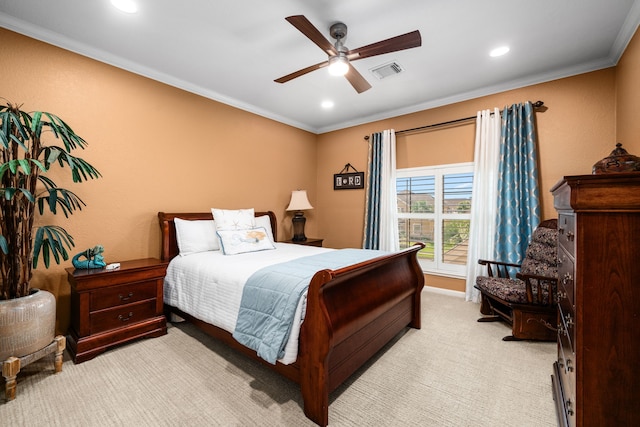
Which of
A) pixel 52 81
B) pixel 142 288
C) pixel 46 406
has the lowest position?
pixel 46 406

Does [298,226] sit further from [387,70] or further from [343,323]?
[343,323]

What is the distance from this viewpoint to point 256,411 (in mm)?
1650

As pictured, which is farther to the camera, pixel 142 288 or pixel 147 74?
pixel 147 74

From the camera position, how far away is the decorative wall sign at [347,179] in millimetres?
4766

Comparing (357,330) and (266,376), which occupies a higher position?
(357,330)

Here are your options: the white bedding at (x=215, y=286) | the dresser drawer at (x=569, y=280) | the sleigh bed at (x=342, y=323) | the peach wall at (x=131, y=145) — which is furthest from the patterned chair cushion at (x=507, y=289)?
the peach wall at (x=131, y=145)

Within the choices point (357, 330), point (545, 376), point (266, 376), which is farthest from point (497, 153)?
point (266, 376)

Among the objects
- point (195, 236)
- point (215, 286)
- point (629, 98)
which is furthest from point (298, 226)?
point (629, 98)

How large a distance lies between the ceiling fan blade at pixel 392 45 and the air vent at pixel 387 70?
2.95 feet

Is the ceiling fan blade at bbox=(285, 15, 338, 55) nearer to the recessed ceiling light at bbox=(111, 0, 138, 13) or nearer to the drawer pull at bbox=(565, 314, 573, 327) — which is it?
the recessed ceiling light at bbox=(111, 0, 138, 13)

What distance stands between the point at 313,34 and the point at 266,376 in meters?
2.55

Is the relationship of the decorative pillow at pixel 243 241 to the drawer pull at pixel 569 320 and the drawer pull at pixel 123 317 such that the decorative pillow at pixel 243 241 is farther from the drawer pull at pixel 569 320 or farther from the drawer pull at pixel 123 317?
the drawer pull at pixel 569 320

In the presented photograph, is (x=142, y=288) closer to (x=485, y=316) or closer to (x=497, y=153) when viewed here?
(x=485, y=316)

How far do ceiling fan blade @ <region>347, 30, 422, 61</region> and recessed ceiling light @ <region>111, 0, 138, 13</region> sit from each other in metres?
1.74
